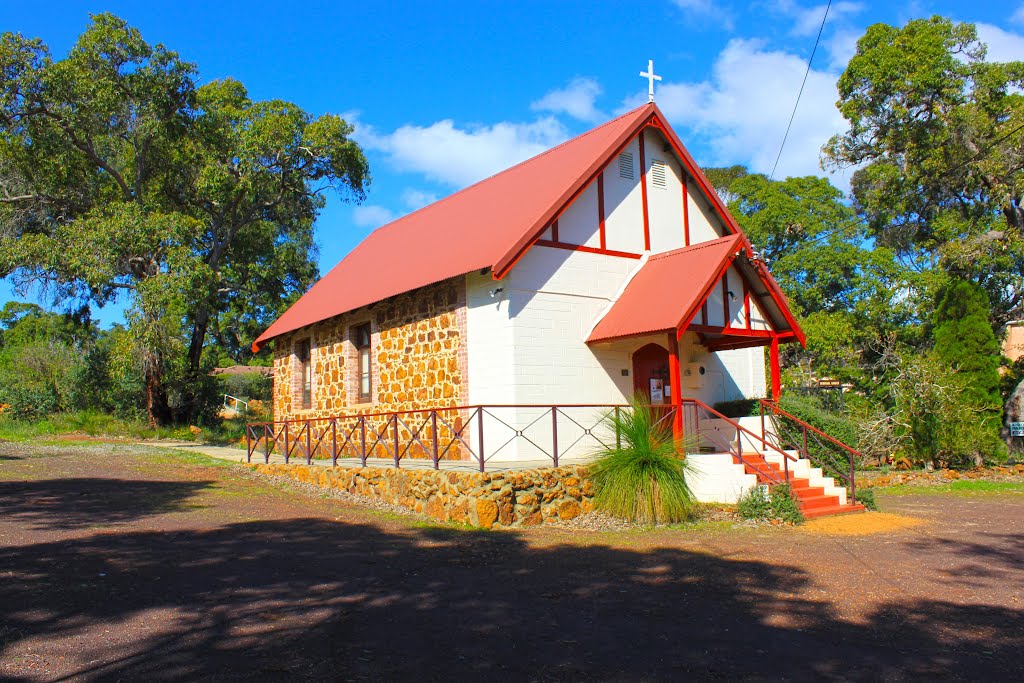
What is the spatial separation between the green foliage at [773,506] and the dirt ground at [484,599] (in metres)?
0.33

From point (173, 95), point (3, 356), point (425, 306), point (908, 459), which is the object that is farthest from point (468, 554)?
point (3, 356)

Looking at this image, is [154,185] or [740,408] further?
[154,185]

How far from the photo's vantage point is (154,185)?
28.3 m

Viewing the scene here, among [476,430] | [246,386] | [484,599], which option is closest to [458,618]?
[484,599]

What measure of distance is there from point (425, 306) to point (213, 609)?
9.68m

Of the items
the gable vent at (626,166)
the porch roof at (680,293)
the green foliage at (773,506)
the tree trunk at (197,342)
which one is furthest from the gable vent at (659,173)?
the tree trunk at (197,342)

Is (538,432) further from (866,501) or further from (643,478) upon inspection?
(866,501)

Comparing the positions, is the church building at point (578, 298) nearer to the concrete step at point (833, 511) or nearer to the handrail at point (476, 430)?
the handrail at point (476, 430)

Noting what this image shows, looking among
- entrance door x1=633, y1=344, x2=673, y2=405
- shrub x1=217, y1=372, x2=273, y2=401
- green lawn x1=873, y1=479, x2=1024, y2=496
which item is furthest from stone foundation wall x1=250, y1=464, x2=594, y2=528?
shrub x1=217, y1=372, x2=273, y2=401

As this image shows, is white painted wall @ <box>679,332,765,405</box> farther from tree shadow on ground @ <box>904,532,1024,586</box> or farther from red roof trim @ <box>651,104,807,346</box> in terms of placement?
tree shadow on ground @ <box>904,532,1024,586</box>

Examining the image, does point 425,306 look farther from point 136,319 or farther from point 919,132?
point 919,132

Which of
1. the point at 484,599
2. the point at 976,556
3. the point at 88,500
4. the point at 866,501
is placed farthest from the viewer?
the point at 866,501

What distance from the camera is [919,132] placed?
845 inches

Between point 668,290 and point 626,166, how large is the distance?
3.46 metres
